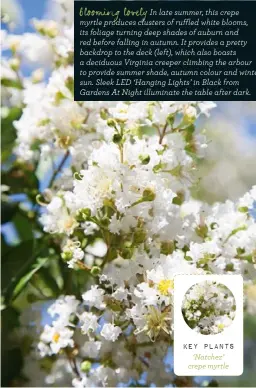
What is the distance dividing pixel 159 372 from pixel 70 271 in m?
0.13

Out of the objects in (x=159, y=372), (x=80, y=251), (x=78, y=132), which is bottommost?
(x=159, y=372)

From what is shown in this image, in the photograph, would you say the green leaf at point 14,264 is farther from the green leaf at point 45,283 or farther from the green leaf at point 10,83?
the green leaf at point 10,83

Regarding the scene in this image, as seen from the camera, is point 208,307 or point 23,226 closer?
point 208,307

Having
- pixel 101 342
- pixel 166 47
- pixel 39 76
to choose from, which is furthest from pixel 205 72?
pixel 101 342

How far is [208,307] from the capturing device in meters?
0.72

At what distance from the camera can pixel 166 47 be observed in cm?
79

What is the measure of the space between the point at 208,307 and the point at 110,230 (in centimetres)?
12

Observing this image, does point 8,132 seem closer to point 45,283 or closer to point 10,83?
point 10,83

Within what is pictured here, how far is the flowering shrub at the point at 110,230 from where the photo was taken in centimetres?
68

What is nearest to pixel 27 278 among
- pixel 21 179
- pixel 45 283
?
pixel 45 283

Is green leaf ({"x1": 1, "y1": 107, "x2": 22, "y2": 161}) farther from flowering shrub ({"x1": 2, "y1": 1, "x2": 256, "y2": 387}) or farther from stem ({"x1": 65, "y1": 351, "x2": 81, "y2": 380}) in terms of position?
stem ({"x1": 65, "y1": 351, "x2": 81, "y2": 380})

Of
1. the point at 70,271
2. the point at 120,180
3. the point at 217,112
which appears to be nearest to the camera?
the point at 120,180

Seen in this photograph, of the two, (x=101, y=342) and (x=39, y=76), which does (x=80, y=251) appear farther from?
(x=39, y=76)

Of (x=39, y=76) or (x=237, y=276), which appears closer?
(x=237, y=276)
